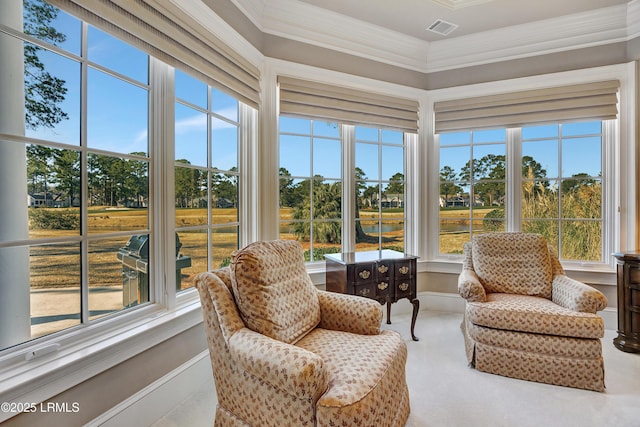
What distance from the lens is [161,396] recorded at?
5.90ft

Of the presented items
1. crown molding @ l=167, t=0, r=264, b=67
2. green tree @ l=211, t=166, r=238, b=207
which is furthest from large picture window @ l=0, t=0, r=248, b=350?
crown molding @ l=167, t=0, r=264, b=67

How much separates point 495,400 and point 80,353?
7.19ft

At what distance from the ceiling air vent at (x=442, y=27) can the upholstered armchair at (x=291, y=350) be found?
105 inches

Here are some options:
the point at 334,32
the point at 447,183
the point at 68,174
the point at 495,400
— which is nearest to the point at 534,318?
the point at 495,400

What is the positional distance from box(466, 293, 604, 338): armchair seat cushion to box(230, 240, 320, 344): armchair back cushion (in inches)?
49.2

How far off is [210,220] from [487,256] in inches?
89.8

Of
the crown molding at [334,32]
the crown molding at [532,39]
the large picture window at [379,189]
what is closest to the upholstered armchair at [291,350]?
the large picture window at [379,189]

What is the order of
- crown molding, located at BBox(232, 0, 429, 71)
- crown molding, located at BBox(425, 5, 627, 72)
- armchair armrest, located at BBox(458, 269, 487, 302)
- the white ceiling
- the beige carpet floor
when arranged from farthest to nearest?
crown molding, located at BBox(425, 5, 627, 72) → the white ceiling → crown molding, located at BBox(232, 0, 429, 71) → armchair armrest, located at BBox(458, 269, 487, 302) → the beige carpet floor

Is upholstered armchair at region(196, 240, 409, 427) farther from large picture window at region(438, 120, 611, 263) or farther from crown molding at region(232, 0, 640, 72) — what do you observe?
large picture window at region(438, 120, 611, 263)

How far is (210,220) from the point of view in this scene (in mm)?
2379

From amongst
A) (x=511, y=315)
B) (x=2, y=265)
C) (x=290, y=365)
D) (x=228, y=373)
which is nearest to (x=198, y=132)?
(x=2, y=265)

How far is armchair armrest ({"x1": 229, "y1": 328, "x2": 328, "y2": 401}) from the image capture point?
1.20 metres

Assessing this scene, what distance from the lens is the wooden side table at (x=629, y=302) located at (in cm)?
258

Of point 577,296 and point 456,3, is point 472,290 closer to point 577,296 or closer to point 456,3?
point 577,296
